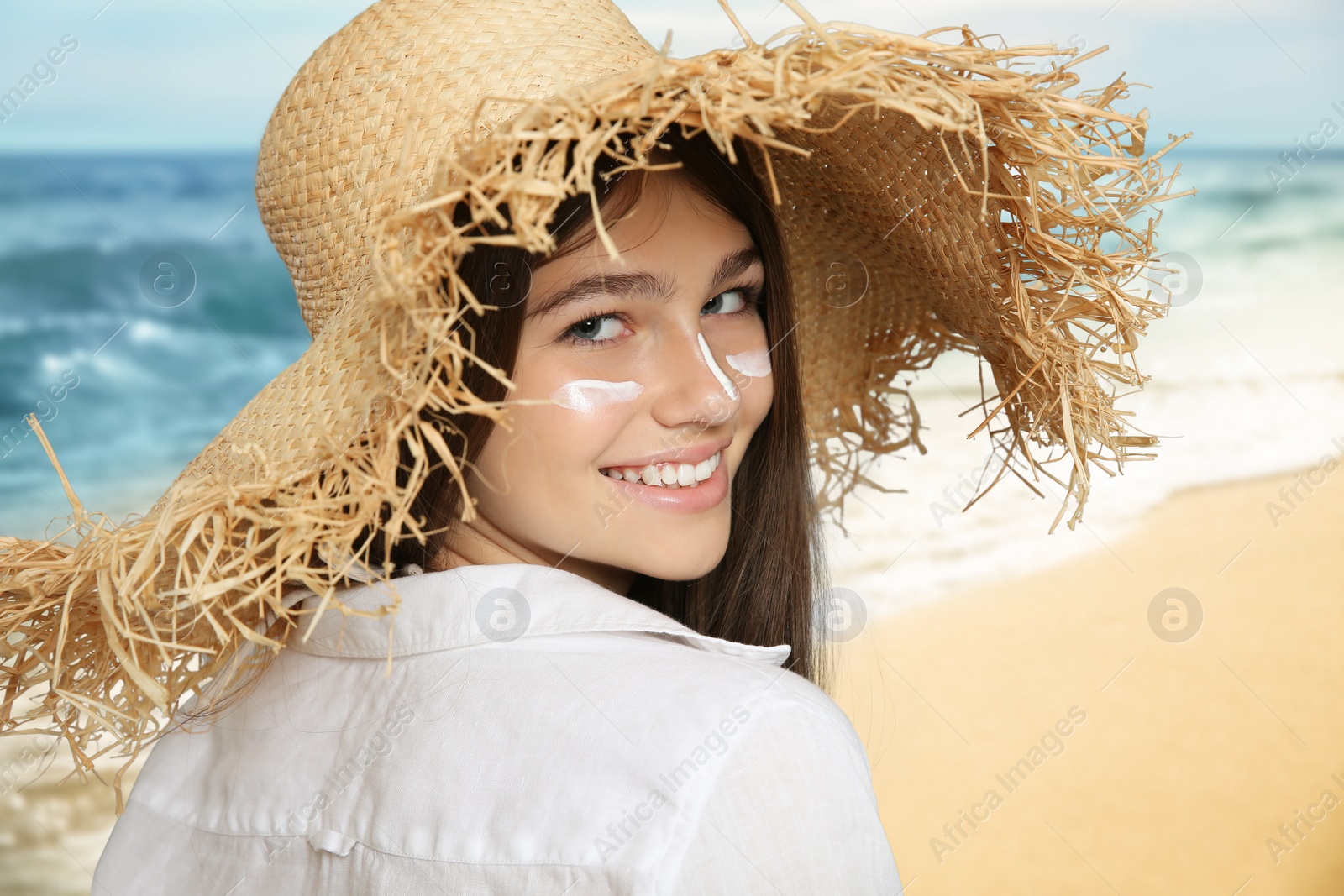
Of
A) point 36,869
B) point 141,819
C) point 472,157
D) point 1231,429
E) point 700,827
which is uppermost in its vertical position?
point 472,157

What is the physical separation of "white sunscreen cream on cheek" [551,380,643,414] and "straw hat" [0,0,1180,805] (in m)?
0.10

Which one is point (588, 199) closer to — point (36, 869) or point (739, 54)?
point (739, 54)

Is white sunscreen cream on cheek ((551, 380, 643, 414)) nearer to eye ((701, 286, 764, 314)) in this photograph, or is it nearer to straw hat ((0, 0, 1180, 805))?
straw hat ((0, 0, 1180, 805))

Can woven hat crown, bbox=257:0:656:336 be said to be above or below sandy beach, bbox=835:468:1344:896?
above

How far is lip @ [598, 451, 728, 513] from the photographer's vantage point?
1.13 m

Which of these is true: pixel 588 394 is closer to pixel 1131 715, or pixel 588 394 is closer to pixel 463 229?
pixel 463 229

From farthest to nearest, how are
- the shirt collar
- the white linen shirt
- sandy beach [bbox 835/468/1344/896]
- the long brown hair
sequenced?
1. sandy beach [bbox 835/468/1344/896]
2. the long brown hair
3. the shirt collar
4. the white linen shirt

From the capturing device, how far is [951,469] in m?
5.82

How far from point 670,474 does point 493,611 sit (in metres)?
0.29

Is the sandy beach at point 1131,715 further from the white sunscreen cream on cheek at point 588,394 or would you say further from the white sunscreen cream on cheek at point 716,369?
the white sunscreen cream on cheek at point 588,394

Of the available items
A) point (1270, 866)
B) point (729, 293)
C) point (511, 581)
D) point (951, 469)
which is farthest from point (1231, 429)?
point (511, 581)

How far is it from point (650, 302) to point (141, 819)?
2.50 ft

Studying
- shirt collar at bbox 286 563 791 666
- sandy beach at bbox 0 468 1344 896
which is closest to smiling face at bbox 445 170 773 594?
shirt collar at bbox 286 563 791 666

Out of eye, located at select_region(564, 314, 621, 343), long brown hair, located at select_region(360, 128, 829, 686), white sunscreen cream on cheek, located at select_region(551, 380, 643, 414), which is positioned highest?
eye, located at select_region(564, 314, 621, 343)
